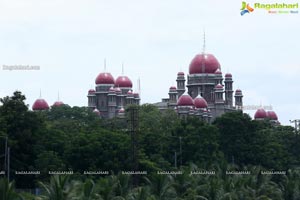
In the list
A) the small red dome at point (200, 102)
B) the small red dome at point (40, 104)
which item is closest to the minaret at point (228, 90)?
the small red dome at point (200, 102)

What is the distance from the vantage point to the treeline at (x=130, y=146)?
88.6 m

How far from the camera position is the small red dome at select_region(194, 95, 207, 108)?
170125mm

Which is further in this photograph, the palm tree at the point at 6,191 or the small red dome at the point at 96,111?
the small red dome at the point at 96,111

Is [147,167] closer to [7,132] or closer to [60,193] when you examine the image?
[7,132]

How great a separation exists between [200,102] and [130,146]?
77152 mm

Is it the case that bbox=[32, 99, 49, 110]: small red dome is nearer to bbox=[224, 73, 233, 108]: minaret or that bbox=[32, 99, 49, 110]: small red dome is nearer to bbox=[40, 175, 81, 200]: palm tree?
bbox=[224, 73, 233, 108]: minaret

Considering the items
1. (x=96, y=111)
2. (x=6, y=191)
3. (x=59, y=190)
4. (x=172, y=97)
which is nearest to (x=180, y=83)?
(x=172, y=97)

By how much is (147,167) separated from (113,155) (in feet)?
13.7

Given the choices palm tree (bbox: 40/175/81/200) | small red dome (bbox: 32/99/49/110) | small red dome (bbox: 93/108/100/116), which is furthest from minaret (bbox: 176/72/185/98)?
palm tree (bbox: 40/175/81/200)

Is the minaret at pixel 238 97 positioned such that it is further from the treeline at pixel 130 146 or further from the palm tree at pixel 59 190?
the palm tree at pixel 59 190

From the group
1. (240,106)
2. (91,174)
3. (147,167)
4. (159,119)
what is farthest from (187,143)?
(240,106)

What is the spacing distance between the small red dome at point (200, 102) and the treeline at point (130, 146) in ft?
68.7

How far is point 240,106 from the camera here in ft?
631

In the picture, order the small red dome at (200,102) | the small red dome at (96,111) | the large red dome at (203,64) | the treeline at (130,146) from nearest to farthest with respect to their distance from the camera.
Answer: the treeline at (130,146) → the small red dome at (200,102) → the large red dome at (203,64) → the small red dome at (96,111)
